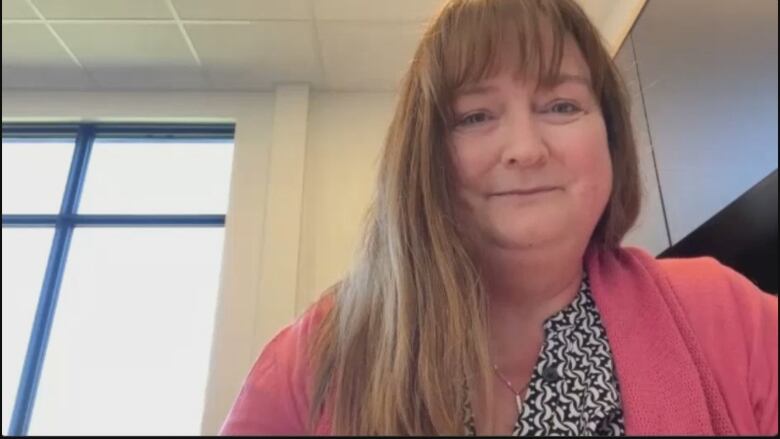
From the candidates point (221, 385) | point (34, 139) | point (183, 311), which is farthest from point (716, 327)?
point (34, 139)

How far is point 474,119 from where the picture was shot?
0.65 metres

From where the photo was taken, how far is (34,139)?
3.15m

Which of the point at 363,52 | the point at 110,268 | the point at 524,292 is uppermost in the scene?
the point at 363,52

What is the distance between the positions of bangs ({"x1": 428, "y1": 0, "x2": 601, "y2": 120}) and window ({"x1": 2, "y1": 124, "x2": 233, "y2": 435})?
227cm

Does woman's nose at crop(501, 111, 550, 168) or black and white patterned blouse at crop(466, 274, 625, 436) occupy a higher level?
woman's nose at crop(501, 111, 550, 168)

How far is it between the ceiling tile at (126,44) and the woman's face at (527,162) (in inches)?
93.3

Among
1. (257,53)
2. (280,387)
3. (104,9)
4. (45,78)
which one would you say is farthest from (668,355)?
(45,78)

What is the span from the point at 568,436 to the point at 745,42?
3.45ft

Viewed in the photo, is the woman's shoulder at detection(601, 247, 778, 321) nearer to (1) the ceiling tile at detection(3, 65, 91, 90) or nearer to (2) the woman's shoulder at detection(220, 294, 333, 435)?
(2) the woman's shoulder at detection(220, 294, 333, 435)

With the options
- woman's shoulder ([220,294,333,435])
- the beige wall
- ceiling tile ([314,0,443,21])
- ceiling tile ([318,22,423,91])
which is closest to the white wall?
the beige wall

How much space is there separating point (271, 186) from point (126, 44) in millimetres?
920

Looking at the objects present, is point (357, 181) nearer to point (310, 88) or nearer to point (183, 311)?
point (310, 88)

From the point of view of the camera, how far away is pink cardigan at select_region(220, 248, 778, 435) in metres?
0.51

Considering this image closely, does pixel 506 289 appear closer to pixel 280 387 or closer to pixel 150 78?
pixel 280 387
